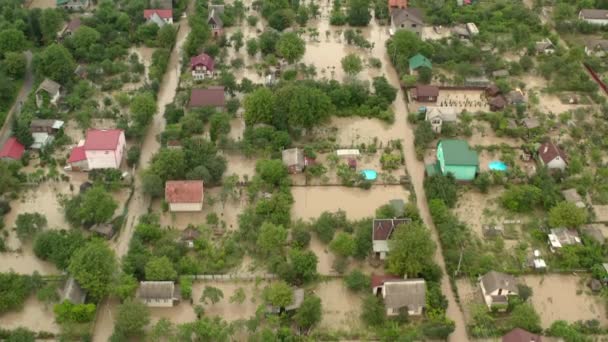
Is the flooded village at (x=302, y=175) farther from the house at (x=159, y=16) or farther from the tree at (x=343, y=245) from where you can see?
the house at (x=159, y=16)

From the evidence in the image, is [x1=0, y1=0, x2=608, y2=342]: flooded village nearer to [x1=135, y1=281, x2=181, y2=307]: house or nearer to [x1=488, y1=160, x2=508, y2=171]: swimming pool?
[x1=135, y1=281, x2=181, y2=307]: house

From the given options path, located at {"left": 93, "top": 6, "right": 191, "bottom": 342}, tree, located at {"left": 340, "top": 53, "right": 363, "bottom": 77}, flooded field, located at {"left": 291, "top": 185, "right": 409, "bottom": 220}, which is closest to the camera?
path, located at {"left": 93, "top": 6, "right": 191, "bottom": 342}

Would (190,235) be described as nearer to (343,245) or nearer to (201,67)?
(343,245)

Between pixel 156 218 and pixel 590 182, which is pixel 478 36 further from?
pixel 156 218

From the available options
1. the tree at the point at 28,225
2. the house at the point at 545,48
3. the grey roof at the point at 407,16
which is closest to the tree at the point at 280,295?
the tree at the point at 28,225

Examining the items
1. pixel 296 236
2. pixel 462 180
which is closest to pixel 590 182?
pixel 462 180

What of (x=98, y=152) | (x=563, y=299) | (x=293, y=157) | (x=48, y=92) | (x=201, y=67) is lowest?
(x=563, y=299)

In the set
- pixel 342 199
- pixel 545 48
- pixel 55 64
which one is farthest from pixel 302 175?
pixel 545 48

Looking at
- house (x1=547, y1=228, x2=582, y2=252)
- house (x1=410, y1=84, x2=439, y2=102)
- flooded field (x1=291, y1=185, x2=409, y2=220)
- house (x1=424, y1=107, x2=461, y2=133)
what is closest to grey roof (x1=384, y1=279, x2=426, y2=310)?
flooded field (x1=291, y1=185, x2=409, y2=220)
